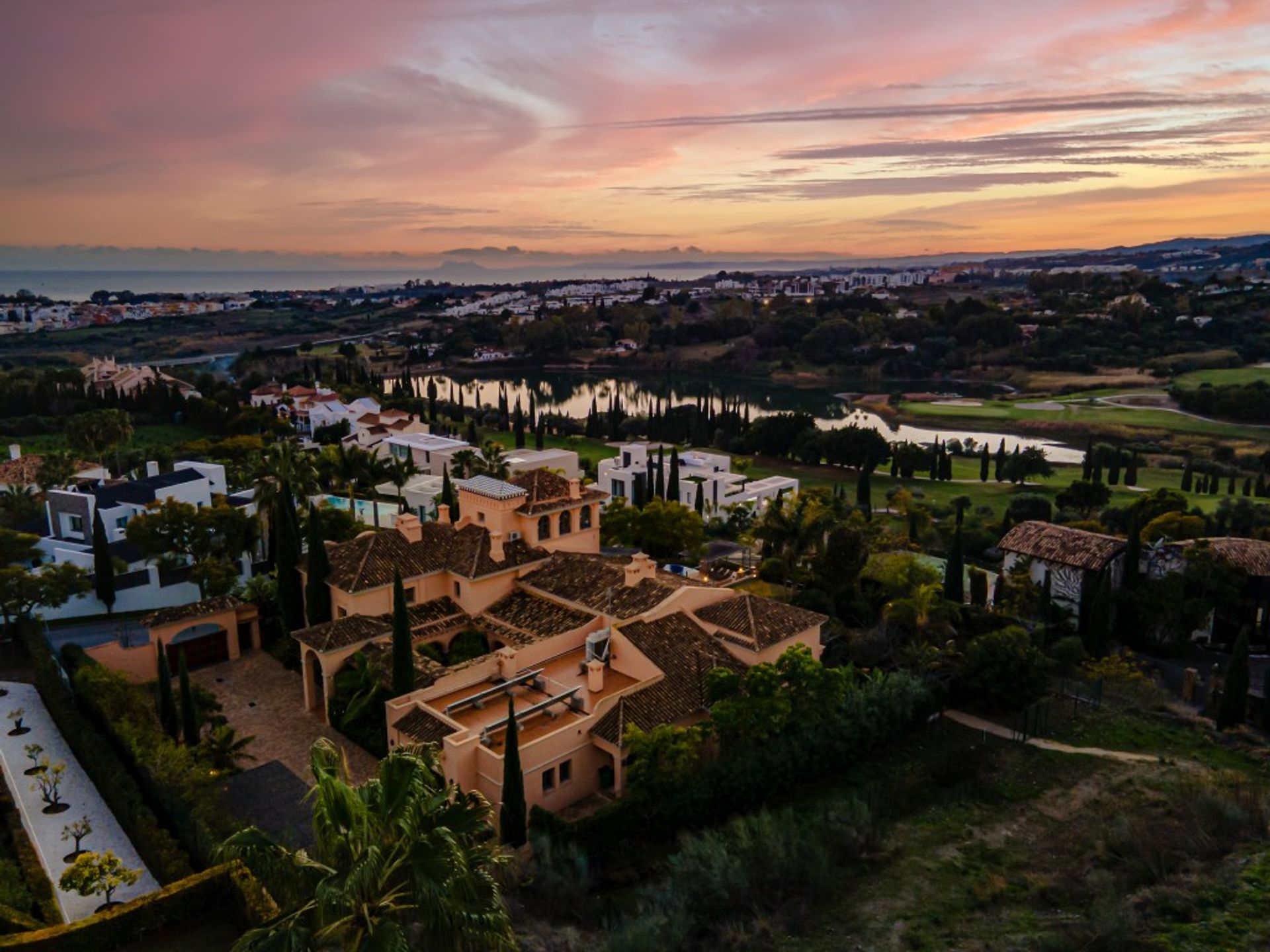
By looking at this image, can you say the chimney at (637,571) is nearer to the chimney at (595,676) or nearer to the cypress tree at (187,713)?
the chimney at (595,676)

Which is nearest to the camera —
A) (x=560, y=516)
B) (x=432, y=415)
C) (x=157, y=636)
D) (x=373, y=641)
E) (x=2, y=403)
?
(x=373, y=641)

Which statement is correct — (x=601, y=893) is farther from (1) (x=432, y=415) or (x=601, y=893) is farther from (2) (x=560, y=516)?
(1) (x=432, y=415)

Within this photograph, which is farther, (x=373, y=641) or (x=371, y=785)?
(x=373, y=641)

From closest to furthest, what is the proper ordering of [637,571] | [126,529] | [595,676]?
[595,676] < [637,571] < [126,529]

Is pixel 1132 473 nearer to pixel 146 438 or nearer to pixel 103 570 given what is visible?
pixel 103 570

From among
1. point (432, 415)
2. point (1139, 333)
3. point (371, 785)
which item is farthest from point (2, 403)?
point (1139, 333)

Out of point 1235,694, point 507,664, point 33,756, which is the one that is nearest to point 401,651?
point 507,664

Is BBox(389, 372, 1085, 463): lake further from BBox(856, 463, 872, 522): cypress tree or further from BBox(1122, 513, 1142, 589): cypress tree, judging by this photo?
BBox(1122, 513, 1142, 589): cypress tree

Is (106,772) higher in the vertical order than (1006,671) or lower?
lower

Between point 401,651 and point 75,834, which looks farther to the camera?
point 401,651
